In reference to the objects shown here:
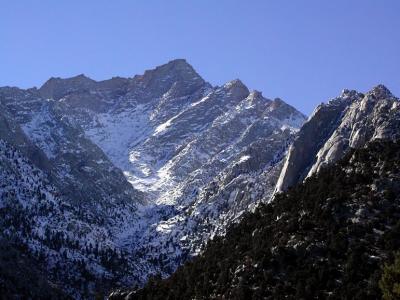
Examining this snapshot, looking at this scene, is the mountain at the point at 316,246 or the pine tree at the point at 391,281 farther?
the mountain at the point at 316,246

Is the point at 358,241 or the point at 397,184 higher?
the point at 397,184

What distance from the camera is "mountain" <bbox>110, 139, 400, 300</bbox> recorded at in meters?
93.9

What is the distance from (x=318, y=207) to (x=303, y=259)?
1673cm

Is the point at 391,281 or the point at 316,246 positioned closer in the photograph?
the point at 391,281

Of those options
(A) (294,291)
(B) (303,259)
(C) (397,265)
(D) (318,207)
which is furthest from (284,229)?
(C) (397,265)

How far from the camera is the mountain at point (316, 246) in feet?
308

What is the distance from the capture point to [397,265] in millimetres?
72938

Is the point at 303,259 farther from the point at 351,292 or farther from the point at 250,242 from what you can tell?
the point at 250,242

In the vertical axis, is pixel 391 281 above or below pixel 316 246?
below

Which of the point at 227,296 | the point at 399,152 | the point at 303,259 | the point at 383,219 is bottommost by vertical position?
the point at 227,296

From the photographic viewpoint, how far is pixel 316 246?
103m

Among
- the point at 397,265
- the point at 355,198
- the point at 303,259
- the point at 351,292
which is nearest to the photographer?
the point at 397,265

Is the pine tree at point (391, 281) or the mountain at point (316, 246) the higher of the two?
the mountain at point (316, 246)

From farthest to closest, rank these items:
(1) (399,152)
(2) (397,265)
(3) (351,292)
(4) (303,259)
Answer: (1) (399,152)
(4) (303,259)
(3) (351,292)
(2) (397,265)
